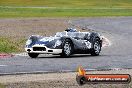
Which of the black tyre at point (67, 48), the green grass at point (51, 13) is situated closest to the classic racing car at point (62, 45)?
the black tyre at point (67, 48)

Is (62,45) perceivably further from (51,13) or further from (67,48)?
(51,13)

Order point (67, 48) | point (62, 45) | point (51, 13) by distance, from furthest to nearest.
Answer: point (51, 13), point (67, 48), point (62, 45)

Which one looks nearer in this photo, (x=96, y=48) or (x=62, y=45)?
(x=62, y=45)

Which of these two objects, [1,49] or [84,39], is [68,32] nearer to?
[84,39]

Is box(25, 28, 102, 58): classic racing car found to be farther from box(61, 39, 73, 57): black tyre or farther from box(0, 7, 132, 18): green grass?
box(0, 7, 132, 18): green grass

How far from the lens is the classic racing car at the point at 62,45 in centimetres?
2239

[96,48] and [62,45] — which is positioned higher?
[62,45]

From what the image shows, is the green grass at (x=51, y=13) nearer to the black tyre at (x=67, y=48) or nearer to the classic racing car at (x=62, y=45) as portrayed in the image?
the classic racing car at (x=62, y=45)

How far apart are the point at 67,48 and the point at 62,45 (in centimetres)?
30

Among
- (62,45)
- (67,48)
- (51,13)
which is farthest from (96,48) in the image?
(51,13)

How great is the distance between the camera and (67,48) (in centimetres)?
2286

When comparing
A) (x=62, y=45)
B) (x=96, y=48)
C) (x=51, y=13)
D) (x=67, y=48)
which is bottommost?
(x=51, y=13)

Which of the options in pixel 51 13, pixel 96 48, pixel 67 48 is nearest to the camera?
pixel 67 48

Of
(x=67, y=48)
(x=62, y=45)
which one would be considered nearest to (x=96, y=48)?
(x=67, y=48)
